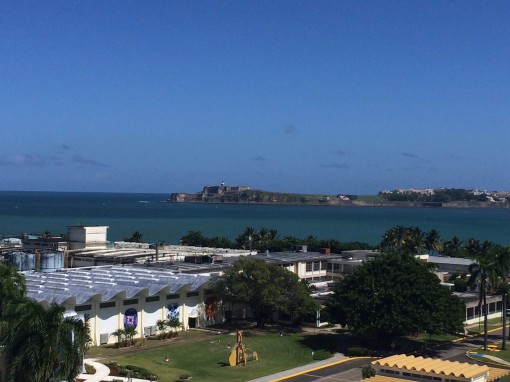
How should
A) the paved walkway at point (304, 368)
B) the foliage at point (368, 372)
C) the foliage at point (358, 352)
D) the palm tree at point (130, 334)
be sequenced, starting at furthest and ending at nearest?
the palm tree at point (130, 334)
the foliage at point (358, 352)
the paved walkway at point (304, 368)
the foliage at point (368, 372)

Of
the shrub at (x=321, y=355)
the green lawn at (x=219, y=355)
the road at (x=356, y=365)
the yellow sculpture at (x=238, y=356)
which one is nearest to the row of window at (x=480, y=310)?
the road at (x=356, y=365)

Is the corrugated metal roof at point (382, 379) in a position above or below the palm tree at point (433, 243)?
below

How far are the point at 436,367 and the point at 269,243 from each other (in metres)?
84.2

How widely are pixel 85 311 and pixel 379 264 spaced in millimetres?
26263

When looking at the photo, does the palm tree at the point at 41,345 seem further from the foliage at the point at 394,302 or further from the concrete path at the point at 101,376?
the foliage at the point at 394,302

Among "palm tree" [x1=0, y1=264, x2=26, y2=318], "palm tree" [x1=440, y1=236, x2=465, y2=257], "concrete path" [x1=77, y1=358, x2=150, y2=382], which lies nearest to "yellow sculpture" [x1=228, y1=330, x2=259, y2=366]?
"concrete path" [x1=77, y1=358, x2=150, y2=382]

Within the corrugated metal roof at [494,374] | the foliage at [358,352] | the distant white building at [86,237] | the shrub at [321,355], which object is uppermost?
the distant white building at [86,237]

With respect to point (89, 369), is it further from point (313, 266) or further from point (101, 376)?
point (313, 266)

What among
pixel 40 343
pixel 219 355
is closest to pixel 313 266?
pixel 219 355

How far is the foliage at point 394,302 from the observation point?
5969 cm

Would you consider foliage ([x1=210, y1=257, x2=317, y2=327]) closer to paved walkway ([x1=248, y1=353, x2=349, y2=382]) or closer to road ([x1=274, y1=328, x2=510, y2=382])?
paved walkway ([x1=248, y1=353, x2=349, y2=382])

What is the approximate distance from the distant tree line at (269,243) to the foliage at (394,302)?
54550 millimetres

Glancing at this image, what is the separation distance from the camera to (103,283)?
2603 inches

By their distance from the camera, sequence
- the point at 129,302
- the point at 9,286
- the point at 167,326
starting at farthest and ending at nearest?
the point at 167,326, the point at 129,302, the point at 9,286
